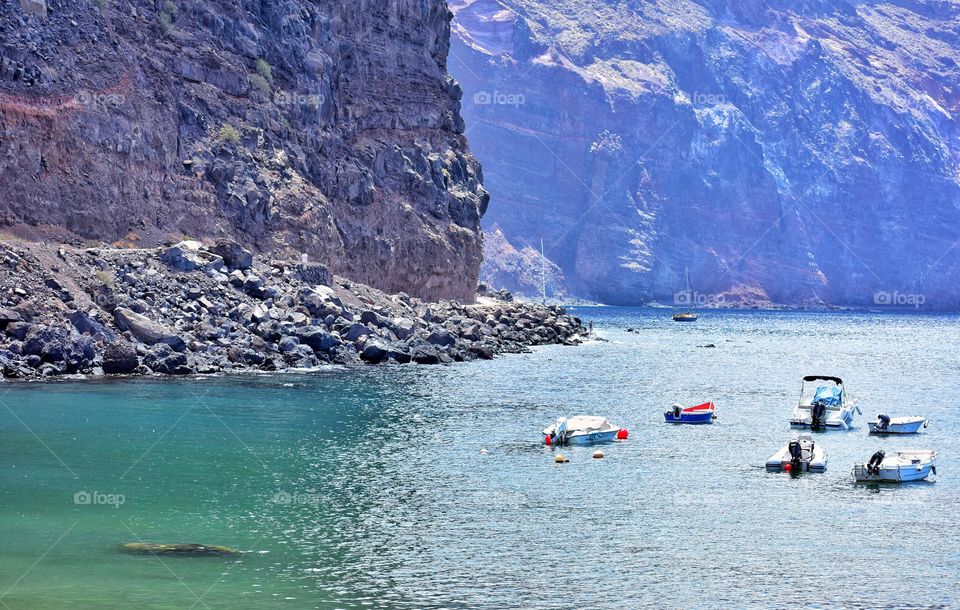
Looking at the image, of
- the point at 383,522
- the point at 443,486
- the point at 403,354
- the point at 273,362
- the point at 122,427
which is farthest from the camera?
the point at 403,354

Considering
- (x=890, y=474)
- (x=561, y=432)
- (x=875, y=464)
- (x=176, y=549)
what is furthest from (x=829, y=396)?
(x=176, y=549)

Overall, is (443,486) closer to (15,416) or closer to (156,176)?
(15,416)

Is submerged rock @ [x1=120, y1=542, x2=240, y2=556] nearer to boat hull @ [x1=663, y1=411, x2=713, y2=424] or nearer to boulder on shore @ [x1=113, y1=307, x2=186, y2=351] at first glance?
boat hull @ [x1=663, y1=411, x2=713, y2=424]

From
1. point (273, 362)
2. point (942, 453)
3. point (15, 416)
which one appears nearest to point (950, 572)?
point (942, 453)

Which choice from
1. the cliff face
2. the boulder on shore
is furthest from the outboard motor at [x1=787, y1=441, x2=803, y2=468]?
the cliff face

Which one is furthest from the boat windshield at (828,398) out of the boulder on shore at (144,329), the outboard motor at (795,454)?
the boulder on shore at (144,329)

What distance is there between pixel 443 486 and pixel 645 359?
59.0 m

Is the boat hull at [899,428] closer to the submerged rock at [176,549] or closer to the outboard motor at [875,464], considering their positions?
the outboard motor at [875,464]

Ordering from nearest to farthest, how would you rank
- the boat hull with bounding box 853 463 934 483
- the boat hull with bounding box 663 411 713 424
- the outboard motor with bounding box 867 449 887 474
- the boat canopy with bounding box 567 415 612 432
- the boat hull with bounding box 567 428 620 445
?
the boat hull with bounding box 853 463 934 483, the outboard motor with bounding box 867 449 887 474, the boat hull with bounding box 567 428 620 445, the boat canopy with bounding box 567 415 612 432, the boat hull with bounding box 663 411 713 424

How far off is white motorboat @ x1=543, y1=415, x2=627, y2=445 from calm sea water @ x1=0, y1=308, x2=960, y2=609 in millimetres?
934

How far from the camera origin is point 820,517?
32.5m

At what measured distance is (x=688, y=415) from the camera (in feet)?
174

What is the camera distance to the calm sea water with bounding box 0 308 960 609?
81.9ft

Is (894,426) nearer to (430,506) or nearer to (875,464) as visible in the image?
(875,464)
